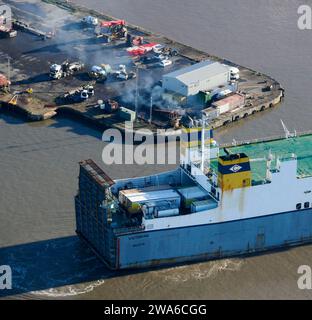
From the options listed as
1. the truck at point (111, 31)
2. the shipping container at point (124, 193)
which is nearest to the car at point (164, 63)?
the truck at point (111, 31)

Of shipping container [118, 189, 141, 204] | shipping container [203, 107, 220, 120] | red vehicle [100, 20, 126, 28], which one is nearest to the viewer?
shipping container [118, 189, 141, 204]

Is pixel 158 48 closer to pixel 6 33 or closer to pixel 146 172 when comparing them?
pixel 6 33

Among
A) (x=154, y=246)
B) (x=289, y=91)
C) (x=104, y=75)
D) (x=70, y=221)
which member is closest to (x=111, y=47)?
(x=104, y=75)

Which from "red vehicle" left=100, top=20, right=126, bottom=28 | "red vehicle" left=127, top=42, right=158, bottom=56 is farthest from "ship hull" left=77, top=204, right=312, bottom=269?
"red vehicle" left=100, top=20, right=126, bottom=28

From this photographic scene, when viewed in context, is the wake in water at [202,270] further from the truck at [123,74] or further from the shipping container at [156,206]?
the truck at [123,74]

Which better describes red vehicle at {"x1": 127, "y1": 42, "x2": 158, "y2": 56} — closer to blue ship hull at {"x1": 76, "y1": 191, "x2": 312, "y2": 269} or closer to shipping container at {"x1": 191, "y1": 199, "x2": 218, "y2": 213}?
blue ship hull at {"x1": 76, "y1": 191, "x2": 312, "y2": 269}

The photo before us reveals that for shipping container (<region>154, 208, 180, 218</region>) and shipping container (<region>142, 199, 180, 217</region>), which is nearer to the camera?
shipping container (<region>154, 208, 180, 218</region>)

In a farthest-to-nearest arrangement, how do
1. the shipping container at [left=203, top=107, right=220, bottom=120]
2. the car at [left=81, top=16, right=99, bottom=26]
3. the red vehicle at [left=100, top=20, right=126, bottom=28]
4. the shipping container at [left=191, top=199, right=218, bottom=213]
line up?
the car at [left=81, top=16, right=99, bottom=26] < the red vehicle at [left=100, top=20, right=126, bottom=28] < the shipping container at [left=203, top=107, right=220, bottom=120] < the shipping container at [left=191, top=199, right=218, bottom=213]

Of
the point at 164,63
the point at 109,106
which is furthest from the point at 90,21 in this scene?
the point at 109,106
